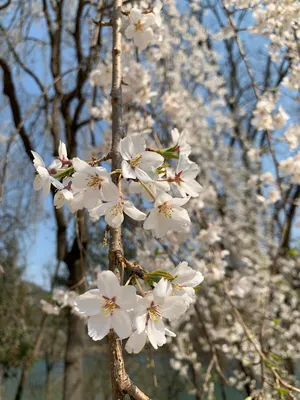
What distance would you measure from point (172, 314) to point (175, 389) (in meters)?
7.31

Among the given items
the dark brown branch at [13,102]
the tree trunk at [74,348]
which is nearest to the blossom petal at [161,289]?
the tree trunk at [74,348]

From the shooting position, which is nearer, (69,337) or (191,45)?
(69,337)

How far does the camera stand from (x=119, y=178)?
0.54 metres

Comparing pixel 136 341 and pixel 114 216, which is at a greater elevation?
pixel 114 216

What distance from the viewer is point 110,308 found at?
0.46 m

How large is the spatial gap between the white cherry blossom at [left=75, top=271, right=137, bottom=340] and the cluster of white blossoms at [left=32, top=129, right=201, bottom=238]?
0.09 m

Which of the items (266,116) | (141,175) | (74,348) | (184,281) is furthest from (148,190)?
(74,348)

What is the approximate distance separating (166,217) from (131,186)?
0.07m

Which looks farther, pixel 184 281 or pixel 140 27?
pixel 140 27

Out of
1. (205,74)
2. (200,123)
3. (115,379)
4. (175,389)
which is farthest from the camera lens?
(175,389)

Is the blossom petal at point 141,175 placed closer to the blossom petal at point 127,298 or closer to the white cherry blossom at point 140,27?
the blossom petal at point 127,298

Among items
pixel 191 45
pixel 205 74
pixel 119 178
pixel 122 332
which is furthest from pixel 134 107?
pixel 205 74

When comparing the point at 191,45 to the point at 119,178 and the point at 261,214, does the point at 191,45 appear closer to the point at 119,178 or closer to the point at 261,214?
the point at 261,214

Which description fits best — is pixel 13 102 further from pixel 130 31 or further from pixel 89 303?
pixel 89 303
